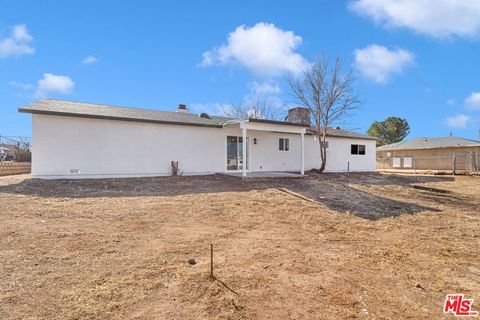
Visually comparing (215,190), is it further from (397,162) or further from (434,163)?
(397,162)

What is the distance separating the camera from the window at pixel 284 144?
57.2ft

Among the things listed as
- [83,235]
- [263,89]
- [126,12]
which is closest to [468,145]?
[263,89]

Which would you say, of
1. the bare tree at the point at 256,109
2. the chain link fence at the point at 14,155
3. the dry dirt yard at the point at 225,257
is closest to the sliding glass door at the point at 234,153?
the dry dirt yard at the point at 225,257

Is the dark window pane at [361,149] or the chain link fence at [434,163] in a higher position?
the dark window pane at [361,149]

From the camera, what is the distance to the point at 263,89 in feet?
106

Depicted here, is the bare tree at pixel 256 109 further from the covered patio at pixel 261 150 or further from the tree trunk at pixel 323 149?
the covered patio at pixel 261 150

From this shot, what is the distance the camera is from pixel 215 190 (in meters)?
10.5

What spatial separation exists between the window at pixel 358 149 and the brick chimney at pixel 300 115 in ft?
14.6

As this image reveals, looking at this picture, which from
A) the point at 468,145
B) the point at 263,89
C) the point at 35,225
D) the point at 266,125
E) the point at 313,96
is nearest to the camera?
the point at 35,225

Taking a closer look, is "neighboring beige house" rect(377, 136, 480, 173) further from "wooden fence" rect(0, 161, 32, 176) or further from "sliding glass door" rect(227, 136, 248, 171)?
"wooden fence" rect(0, 161, 32, 176)

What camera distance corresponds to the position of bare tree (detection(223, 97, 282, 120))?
107 ft

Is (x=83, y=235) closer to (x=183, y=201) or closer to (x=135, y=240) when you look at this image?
(x=135, y=240)

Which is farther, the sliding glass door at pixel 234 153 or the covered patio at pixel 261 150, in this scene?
the sliding glass door at pixel 234 153

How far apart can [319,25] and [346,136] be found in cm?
872
